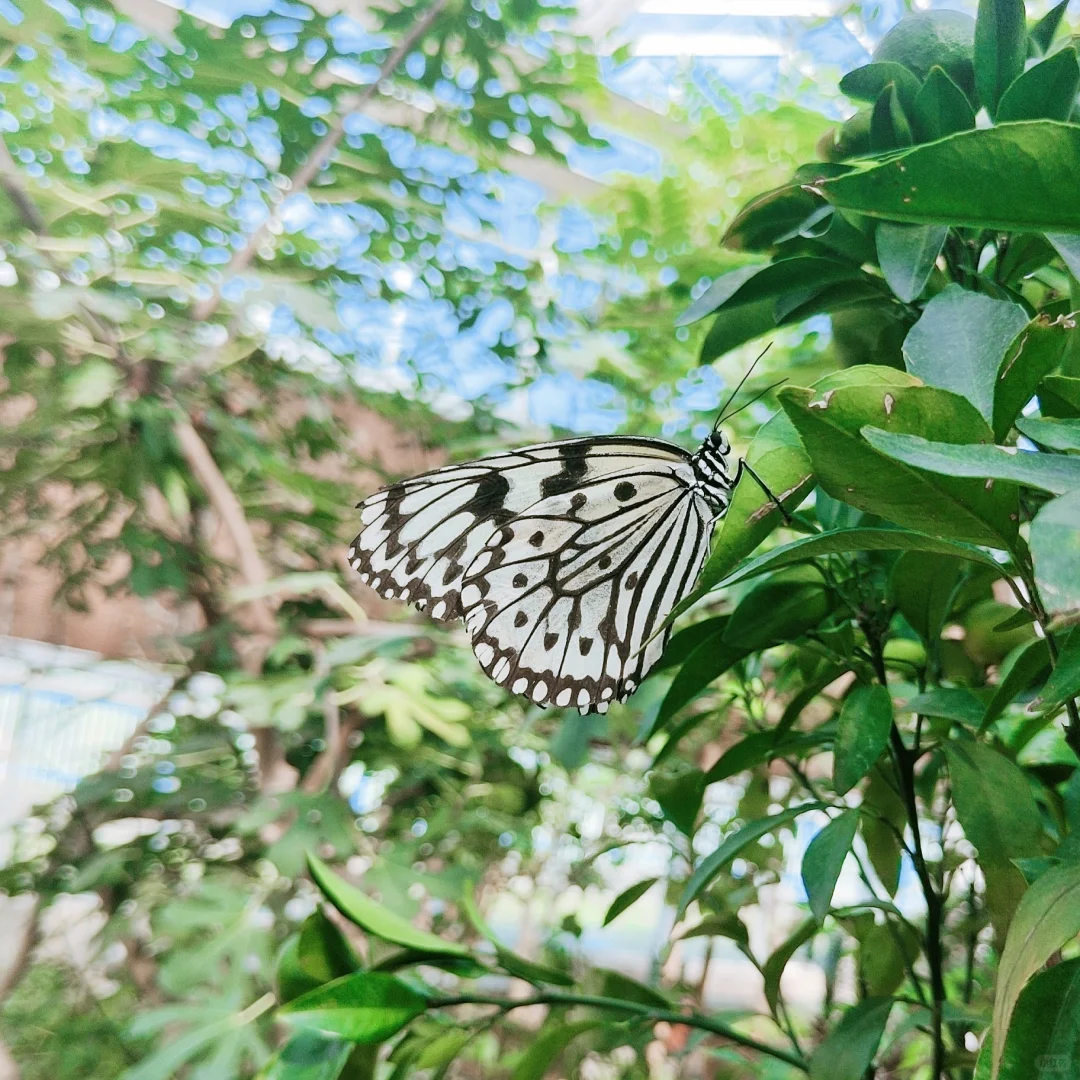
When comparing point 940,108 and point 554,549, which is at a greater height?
point 940,108

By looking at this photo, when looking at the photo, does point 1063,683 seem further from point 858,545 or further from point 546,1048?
point 546,1048

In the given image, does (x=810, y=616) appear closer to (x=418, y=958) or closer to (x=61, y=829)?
(x=418, y=958)

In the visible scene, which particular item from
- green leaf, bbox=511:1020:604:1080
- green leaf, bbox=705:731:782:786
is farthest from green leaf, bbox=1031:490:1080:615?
green leaf, bbox=511:1020:604:1080

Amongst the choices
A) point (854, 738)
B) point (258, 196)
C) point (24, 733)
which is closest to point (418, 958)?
point (854, 738)

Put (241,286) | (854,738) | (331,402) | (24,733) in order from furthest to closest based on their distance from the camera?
(24,733) < (331,402) < (241,286) < (854,738)

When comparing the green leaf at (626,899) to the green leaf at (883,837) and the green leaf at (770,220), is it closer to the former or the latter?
the green leaf at (883,837)

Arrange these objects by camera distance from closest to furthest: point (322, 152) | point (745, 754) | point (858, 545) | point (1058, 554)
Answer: point (1058, 554) → point (858, 545) → point (745, 754) → point (322, 152)

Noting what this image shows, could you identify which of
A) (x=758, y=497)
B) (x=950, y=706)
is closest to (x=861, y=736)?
(x=950, y=706)
